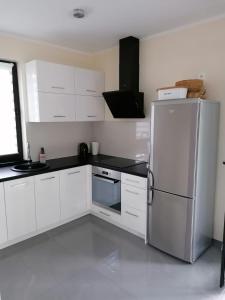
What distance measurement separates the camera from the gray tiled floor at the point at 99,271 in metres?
1.86

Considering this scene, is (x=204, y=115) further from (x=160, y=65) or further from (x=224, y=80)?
(x=160, y=65)

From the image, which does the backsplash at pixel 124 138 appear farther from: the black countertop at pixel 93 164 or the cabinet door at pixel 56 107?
the cabinet door at pixel 56 107

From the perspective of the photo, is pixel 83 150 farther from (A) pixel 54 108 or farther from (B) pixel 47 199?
(B) pixel 47 199

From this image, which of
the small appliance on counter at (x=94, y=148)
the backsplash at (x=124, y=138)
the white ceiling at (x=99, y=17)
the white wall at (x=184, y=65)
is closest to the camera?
the white ceiling at (x=99, y=17)

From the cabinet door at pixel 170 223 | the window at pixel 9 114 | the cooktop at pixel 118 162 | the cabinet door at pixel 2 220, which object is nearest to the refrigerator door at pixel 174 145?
the cabinet door at pixel 170 223

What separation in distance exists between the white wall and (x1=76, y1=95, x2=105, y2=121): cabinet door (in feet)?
1.09

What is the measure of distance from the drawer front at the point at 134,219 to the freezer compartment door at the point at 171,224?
0.41 feet

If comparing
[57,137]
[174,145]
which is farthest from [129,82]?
[57,137]

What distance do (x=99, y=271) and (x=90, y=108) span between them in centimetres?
217

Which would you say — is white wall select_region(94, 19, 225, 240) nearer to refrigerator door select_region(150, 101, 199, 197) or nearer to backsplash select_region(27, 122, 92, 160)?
refrigerator door select_region(150, 101, 199, 197)

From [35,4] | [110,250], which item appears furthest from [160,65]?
[110,250]

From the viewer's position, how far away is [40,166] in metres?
2.92

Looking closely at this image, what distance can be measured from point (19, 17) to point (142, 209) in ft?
8.05

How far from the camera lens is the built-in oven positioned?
287 cm
